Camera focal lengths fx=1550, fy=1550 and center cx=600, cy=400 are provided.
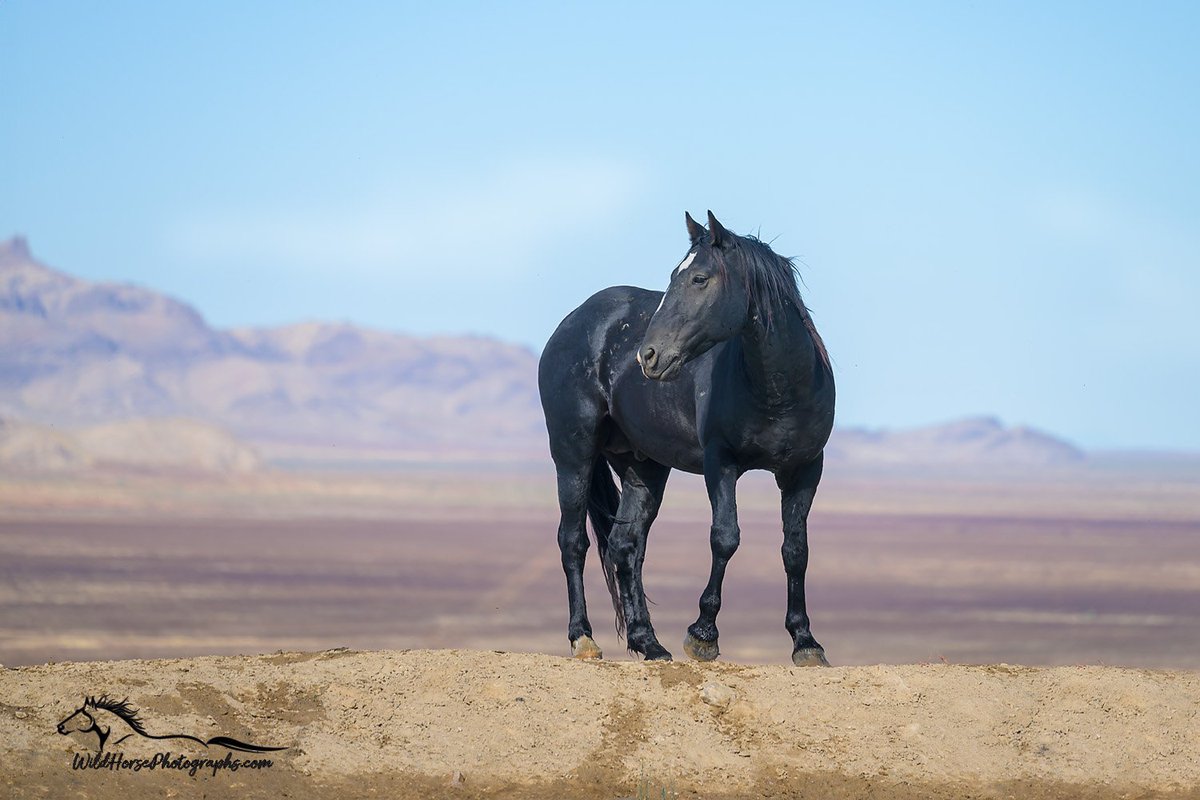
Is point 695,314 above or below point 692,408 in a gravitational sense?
above

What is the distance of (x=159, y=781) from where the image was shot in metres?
8.29

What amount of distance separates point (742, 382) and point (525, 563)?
195 feet

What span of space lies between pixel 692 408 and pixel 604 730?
2.49m

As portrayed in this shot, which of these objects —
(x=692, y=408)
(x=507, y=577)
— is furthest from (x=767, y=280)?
(x=507, y=577)

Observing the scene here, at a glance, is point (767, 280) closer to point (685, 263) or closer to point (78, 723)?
point (685, 263)

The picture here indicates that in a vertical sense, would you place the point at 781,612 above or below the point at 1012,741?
below

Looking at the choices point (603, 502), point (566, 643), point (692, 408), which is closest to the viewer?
point (692, 408)

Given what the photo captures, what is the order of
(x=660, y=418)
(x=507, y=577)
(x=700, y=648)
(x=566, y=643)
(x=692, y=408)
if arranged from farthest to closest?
1. (x=507, y=577)
2. (x=566, y=643)
3. (x=660, y=418)
4. (x=692, y=408)
5. (x=700, y=648)

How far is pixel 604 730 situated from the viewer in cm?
908

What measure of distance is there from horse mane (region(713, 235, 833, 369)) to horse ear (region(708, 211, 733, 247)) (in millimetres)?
43

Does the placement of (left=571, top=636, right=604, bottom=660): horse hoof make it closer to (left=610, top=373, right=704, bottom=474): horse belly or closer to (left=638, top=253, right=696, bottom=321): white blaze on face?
(left=610, top=373, right=704, bottom=474): horse belly

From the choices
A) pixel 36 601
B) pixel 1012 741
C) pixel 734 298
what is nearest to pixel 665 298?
pixel 734 298

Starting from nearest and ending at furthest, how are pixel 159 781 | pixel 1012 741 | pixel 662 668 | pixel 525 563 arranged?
pixel 159 781, pixel 1012 741, pixel 662 668, pixel 525 563

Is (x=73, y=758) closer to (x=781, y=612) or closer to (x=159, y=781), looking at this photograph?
(x=159, y=781)
